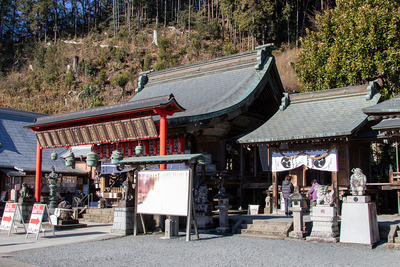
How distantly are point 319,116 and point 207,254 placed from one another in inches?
373

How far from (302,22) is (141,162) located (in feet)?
136

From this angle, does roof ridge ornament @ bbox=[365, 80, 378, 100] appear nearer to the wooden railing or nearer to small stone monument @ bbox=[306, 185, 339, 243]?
the wooden railing

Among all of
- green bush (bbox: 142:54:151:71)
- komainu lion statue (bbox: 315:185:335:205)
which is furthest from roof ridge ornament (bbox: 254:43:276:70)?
green bush (bbox: 142:54:151:71)

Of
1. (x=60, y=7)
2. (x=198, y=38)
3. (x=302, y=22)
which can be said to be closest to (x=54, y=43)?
(x=60, y=7)

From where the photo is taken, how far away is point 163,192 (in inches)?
431

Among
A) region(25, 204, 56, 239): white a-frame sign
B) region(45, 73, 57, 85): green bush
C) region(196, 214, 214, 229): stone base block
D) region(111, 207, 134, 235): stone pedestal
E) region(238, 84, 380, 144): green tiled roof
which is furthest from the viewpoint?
region(45, 73, 57, 85): green bush

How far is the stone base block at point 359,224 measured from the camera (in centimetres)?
960

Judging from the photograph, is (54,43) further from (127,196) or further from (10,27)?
(127,196)

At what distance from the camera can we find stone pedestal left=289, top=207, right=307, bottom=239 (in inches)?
430

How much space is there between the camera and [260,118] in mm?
20391

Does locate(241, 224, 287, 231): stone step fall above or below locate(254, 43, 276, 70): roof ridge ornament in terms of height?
below

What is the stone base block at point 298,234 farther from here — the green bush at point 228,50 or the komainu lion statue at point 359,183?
the green bush at point 228,50

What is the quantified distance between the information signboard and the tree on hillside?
15973 millimetres

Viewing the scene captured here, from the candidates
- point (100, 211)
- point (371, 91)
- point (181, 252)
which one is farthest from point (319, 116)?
point (100, 211)
